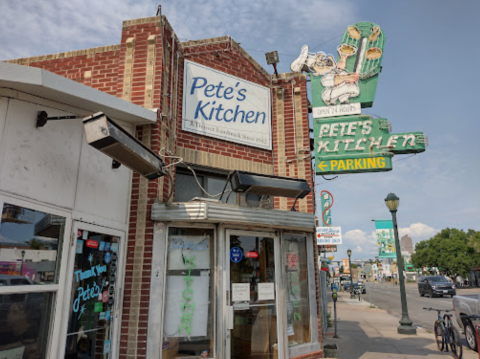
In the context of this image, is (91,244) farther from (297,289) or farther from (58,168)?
(297,289)

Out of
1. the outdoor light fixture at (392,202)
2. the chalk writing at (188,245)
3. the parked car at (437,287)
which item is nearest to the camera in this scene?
the chalk writing at (188,245)

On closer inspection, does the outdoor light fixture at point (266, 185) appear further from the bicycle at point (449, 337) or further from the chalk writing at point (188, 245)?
the bicycle at point (449, 337)

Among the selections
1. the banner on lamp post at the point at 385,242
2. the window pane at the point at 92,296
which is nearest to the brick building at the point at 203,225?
the window pane at the point at 92,296

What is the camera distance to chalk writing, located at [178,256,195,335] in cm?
549

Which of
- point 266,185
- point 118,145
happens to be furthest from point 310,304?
point 118,145

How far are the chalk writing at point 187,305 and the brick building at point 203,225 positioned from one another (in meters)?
0.02

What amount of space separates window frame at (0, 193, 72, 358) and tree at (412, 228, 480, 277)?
61645 millimetres

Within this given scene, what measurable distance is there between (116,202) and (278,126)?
3.82 m

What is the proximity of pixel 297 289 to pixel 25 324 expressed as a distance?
449 centimetres

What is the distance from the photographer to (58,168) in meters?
4.44

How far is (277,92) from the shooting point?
796cm

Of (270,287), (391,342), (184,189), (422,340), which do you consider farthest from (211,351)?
(422,340)

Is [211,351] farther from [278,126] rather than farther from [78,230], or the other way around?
[278,126]

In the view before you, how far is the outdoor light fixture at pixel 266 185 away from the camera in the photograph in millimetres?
5621
